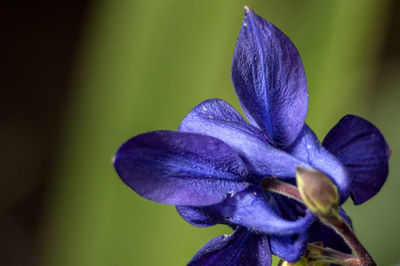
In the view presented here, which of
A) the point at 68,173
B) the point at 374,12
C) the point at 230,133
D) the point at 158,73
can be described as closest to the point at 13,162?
the point at 68,173

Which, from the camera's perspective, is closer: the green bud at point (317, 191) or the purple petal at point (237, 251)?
the green bud at point (317, 191)

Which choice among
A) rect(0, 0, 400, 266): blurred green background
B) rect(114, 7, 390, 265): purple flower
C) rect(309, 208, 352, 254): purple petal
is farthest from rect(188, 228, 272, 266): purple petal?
rect(0, 0, 400, 266): blurred green background

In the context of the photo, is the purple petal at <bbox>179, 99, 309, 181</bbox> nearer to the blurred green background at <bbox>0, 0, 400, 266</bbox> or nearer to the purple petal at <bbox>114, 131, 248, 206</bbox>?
the purple petal at <bbox>114, 131, 248, 206</bbox>

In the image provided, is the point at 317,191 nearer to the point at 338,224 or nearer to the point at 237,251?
the point at 338,224

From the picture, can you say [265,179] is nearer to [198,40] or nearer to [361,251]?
[361,251]

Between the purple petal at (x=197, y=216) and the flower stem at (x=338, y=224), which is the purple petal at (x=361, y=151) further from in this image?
the purple petal at (x=197, y=216)

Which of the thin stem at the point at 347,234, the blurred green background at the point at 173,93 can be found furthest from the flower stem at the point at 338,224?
the blurred green background at the point at 173,93

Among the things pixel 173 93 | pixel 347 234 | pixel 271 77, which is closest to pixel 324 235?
pixel 347 234
